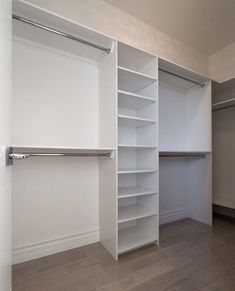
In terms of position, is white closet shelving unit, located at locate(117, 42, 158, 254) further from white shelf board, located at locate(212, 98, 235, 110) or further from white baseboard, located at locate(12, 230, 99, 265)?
white shelf board, located at locate(212, 98, 235, 110)

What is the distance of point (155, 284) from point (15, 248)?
3.91ft

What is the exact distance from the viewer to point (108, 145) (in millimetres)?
1616

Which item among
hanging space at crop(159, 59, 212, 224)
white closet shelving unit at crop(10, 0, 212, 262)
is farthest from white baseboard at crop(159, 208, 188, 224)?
white closet shelving unit at crop(10, 0, 212, 262)

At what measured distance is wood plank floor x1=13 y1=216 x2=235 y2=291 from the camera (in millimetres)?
1197

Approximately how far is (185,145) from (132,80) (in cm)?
131

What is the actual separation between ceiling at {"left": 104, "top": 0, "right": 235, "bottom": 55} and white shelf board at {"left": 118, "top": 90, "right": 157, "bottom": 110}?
120 cm

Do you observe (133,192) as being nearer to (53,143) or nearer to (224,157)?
(53,143)

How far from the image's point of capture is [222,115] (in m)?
2.57

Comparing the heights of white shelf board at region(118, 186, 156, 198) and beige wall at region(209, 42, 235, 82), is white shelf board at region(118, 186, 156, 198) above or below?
below

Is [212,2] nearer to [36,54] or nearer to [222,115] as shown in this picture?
[222,115]

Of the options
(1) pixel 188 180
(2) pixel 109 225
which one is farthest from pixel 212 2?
(2) pixel 109 225

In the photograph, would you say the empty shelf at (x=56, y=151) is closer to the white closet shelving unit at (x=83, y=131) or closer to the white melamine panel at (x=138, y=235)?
the white closet shelving unit at (x=83, y=131)

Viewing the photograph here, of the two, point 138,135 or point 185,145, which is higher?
point 138,135

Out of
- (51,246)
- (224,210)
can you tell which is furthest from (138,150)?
(224,210)
